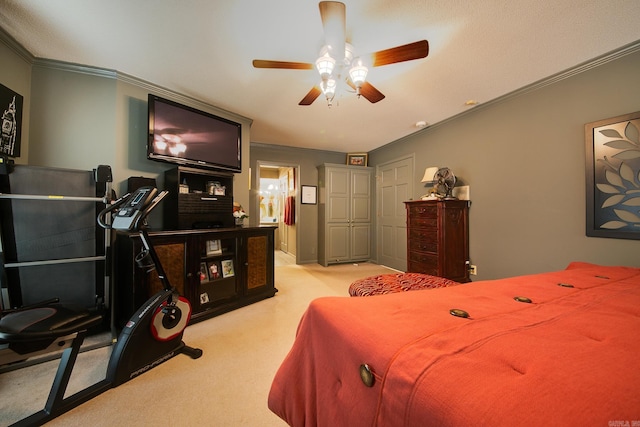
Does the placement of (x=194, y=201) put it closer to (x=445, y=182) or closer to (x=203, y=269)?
(x=203, y=269)

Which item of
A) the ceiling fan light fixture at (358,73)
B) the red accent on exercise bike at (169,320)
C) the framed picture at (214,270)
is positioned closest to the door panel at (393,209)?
the ceiling fan light fixture at (358,73)

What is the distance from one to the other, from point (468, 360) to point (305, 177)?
14.7 feet

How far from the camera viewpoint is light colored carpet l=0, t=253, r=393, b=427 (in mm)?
1209

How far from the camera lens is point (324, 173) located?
466 cm

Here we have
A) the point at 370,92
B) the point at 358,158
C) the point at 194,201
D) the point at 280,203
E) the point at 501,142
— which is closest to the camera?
the point at 370,92

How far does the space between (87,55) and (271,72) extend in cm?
157

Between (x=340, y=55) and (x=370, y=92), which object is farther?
(x=370, y=92)

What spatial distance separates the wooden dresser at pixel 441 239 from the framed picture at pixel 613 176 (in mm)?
1110

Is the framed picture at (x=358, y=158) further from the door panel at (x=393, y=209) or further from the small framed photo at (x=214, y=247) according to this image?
the small framed photo at (x=214, y=247)

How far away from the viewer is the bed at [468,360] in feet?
1.37

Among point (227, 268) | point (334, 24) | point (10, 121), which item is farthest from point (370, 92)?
point (10, 121)

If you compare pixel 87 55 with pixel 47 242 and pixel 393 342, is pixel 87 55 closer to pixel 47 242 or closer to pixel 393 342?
pixel 47 242

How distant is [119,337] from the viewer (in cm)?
151

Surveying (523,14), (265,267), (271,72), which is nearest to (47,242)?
(265,267)
